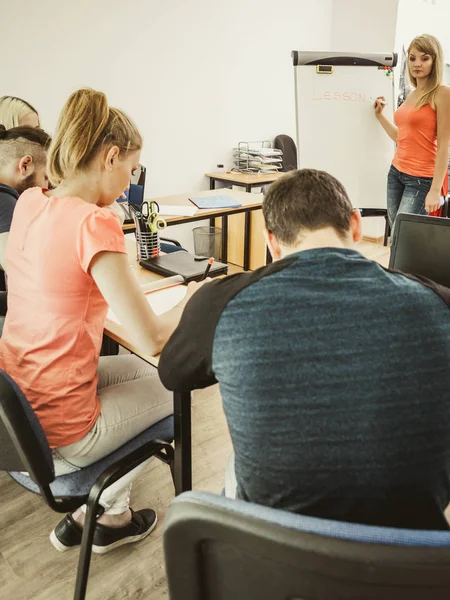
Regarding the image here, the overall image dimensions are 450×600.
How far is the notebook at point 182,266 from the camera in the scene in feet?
5.79

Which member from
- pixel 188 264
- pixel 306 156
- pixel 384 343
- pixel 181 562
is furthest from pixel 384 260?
pixel 181 562

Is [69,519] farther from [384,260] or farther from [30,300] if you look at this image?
[384,260]

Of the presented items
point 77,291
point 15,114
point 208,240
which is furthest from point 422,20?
point 77,291

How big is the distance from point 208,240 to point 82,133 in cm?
323

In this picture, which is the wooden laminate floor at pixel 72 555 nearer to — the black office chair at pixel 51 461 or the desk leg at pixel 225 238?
the black office chair at pixel 51 461

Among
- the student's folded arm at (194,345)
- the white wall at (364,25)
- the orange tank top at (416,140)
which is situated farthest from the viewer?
the white wall at (364,25)

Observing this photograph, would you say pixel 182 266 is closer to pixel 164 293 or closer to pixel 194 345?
pixel 164 293

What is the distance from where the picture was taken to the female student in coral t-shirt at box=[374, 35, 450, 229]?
285 centimetres

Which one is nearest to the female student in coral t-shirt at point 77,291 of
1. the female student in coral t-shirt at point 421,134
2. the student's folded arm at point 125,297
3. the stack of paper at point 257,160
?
the student's folded arm at point 125,297

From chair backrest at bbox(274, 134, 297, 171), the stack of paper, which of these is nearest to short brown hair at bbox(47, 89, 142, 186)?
the stack of paper

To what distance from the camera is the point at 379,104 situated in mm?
3326

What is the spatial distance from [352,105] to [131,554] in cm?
304

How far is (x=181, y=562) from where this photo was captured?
0.54 m

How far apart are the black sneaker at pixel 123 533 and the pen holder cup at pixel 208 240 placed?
9.93ft
